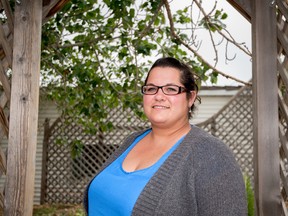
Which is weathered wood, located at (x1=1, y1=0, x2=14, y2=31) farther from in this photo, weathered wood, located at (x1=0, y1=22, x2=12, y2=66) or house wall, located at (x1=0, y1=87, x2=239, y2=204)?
house wall, located at (x1=0, y1=87, x2=239, y2=204)

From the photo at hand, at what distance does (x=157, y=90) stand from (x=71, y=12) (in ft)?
10.4

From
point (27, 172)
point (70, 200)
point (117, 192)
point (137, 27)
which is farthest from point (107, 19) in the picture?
point (70, 200)

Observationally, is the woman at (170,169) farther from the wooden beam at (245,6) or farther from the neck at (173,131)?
the wooden beam at (245,6)

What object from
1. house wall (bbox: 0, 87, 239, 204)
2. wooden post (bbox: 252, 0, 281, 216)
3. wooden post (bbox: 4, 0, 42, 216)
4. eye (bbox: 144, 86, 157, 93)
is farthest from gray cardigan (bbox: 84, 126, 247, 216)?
house wall (bbox: 0, 87, 239, 204)

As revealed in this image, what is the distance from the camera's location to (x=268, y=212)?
2.43 meters

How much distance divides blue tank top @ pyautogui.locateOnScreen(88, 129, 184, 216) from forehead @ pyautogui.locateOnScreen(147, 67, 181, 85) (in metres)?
Result: 0.24

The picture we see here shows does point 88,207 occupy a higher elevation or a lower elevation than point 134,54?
lower

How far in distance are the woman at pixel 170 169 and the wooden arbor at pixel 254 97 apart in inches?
27.5

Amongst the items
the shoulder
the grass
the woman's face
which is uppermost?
the woman's face

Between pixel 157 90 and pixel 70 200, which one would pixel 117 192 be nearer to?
pixel 157 90

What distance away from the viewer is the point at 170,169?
1.64m

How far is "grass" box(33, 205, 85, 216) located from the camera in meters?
7.85

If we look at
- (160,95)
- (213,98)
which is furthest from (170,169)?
(213,98)

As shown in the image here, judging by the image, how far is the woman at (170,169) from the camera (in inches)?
60.6
